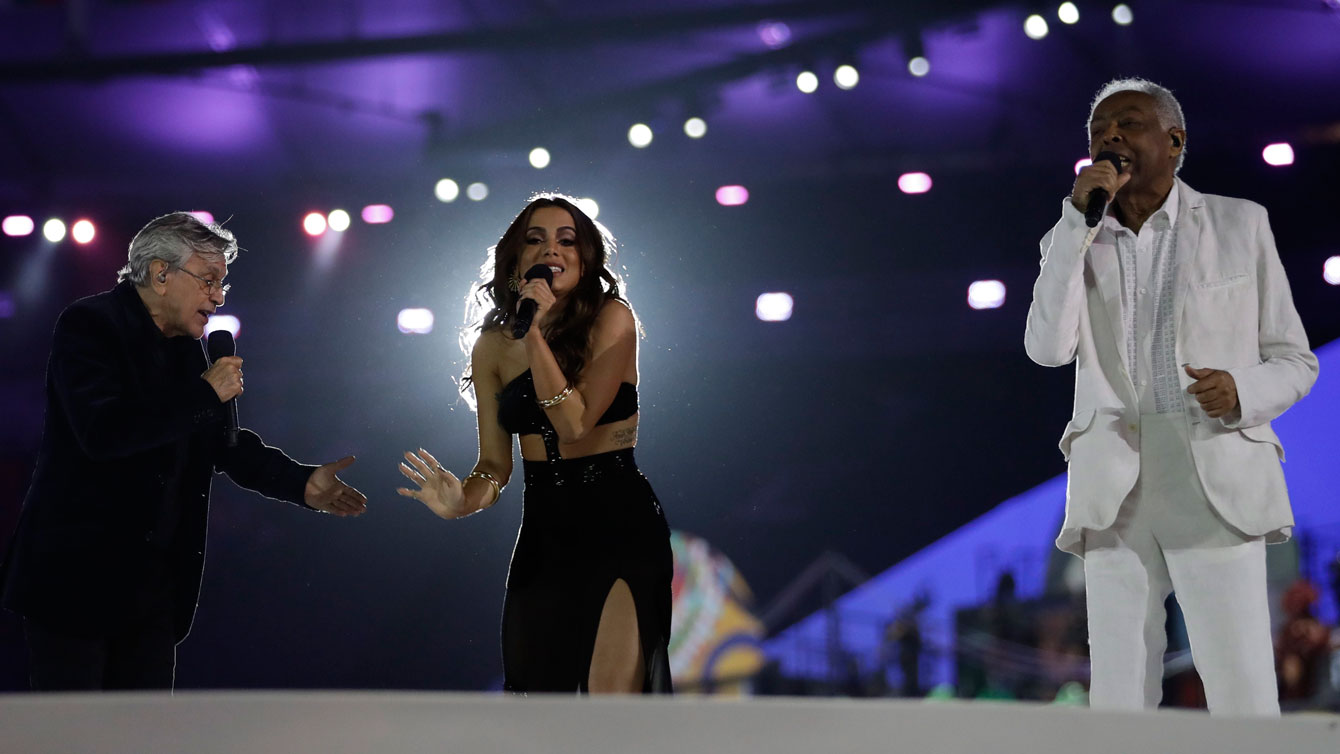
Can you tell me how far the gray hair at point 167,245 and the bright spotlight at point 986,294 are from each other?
9.22 ft

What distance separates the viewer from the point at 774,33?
438 cm

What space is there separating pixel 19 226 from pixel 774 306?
294 centimetres

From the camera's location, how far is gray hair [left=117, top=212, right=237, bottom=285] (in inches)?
102

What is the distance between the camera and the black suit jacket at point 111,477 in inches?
91.9

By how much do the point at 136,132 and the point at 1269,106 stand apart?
4.18 m

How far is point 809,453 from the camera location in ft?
15.1

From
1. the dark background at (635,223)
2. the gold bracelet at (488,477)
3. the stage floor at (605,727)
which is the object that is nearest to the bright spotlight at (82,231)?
the dark background at (635,223)

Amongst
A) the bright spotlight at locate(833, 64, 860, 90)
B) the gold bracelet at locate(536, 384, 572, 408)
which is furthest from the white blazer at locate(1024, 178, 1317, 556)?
the bright spotlight at locate(833, 64, 860, 90)

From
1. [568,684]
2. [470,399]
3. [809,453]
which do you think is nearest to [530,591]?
[568,684]

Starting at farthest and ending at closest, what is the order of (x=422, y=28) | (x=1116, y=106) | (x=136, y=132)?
1. (x=136, y=132)
2. (x=422, y=28)
3. (x=1116, y=106)

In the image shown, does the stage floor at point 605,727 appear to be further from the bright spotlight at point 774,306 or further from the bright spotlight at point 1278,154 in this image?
the bright spotlight at point 1278,154

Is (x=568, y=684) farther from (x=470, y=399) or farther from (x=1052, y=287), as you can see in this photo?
(x=1052, y=287)

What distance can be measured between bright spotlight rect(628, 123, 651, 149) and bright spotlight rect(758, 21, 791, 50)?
546 millimetres

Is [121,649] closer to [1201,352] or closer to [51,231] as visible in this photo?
[1201,352]
